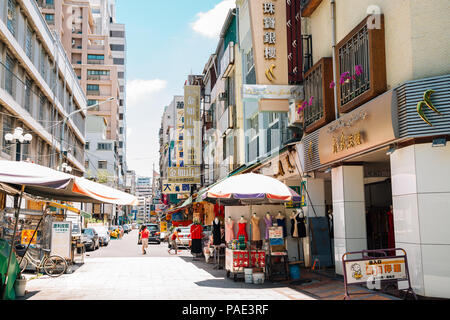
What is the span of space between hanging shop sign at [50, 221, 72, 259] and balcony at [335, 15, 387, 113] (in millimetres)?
10721

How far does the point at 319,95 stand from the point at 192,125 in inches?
992

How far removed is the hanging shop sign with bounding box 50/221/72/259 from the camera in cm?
1767

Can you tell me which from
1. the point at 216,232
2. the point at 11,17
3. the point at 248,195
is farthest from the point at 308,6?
the point at 11,17

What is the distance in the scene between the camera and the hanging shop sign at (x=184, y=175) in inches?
1485

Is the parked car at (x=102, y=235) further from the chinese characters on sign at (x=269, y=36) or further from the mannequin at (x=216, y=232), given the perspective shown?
the chinese characters on sign at (x=269, y=36)

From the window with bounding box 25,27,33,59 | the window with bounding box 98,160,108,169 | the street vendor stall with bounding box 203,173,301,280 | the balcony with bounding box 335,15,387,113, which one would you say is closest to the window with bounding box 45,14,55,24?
the window with bounding box 98,160,108,169

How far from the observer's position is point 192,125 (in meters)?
39.9

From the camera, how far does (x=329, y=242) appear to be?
16.3 metres

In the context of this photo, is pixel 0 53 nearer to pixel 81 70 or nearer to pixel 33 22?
pixel 33 22

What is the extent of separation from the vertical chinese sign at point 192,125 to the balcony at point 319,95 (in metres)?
22.6

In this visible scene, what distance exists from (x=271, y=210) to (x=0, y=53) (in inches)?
672

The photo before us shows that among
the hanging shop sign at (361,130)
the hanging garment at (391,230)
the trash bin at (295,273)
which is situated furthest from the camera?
the hanging garment at (391,230)

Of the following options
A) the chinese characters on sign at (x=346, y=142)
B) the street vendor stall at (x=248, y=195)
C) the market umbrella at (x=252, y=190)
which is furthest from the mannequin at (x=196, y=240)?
the chinese characters on sign at (x=346, y=142)

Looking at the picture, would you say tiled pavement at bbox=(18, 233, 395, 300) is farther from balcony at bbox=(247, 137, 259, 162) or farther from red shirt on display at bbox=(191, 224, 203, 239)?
balcony at bbox=(247, 137, 259, 162)
